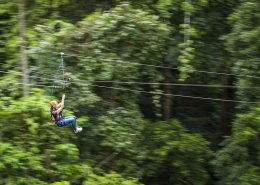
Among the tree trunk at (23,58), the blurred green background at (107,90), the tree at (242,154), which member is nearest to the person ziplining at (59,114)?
the blurred green background at (107,90)

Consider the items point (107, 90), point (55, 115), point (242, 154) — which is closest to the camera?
point (55, 115)

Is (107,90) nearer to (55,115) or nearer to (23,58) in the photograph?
(23,58)

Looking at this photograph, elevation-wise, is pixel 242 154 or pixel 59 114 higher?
pixel 59 114

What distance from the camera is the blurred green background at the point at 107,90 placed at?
9.70 m

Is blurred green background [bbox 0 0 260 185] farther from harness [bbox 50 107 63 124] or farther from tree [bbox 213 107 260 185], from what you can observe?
harness [bbox 50 107 63 124]

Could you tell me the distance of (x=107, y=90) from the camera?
1108 cm

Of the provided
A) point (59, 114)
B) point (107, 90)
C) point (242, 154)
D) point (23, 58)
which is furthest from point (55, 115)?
point (242, 154)

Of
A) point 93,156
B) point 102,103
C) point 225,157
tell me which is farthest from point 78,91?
point 225,157

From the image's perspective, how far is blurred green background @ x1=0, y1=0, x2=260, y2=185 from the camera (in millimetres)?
9703

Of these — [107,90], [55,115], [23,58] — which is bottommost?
[107,90]

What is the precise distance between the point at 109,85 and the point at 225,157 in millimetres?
2920

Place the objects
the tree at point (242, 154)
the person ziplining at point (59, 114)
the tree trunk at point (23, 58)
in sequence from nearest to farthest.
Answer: the person ziplining at point (59, 114) < the tree trunk at point (23, 58) < the tree at point (242, 154)

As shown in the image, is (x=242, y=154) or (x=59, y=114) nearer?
(x=59, y=114)

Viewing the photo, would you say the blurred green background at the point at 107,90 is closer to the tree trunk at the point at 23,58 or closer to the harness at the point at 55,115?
the tree trunk at the point at 23,58
